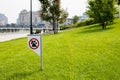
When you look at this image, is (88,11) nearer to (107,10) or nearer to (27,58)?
(107,10)

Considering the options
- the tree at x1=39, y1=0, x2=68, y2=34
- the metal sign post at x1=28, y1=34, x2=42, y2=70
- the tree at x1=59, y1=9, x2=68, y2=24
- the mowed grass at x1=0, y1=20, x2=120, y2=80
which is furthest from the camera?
the tree at x1=59, y1=9, x2=68, y2=24

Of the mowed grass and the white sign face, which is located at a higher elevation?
the white sign face

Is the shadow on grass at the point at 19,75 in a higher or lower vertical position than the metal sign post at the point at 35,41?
lower

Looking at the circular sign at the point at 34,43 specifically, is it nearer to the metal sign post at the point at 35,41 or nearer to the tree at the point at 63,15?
the metal sign post at the point at 35,41

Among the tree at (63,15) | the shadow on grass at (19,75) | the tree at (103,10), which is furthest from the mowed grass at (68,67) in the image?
the tree at (63,15)

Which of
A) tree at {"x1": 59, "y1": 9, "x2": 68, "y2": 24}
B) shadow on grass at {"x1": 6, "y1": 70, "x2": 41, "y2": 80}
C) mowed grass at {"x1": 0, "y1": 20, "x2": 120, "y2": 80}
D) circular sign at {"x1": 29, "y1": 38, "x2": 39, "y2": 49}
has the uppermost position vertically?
tree at {"x1": 59, "y1": 9, "x2": 68, "y2": 24}

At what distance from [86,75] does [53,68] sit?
125 centimetres

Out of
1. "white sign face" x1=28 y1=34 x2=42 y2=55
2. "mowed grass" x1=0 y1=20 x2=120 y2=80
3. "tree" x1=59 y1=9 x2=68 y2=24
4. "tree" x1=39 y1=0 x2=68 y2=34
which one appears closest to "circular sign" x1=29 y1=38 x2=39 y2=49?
"white sign face" x1=28 y1=34 x2=42 y2=55

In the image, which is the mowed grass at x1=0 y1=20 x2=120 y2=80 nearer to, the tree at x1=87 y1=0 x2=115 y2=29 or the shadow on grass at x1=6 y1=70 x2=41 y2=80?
the shadow on grass at x1=6 y1=70 x2=41 y2=80

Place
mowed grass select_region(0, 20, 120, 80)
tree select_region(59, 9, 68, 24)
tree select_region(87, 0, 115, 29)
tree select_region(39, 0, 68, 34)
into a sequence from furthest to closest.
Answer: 1. tree select_region(59, 9, 68, 24)
2. tree select_region(39, 0, 68, 34)
3. tree select_region(87, 0, 115, 29)
4. mowed grass select_region(0, 20, 120, 80)

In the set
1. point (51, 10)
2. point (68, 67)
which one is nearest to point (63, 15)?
point (51, 10)

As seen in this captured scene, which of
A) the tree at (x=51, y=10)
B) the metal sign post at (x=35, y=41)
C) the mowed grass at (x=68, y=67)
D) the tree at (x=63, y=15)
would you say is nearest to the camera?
the mowed grass at (x=68, y=67)

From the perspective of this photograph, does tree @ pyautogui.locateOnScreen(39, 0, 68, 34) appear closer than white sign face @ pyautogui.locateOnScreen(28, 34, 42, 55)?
No

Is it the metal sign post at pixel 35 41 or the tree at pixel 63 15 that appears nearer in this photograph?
the metal sign post at pixel 35 41
